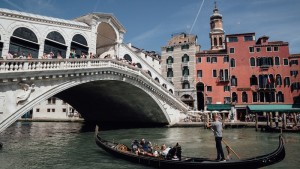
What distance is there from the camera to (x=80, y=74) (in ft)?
44.4

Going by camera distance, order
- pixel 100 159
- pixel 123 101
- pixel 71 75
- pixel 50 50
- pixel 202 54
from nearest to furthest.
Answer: pixel 100 159
pixel 71 75
pixel 50 50
pixel 123 101
pixel 202 54

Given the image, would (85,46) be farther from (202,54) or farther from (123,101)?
(202,54)

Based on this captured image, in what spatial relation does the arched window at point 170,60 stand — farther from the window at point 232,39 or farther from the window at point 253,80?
the window at point 253,80

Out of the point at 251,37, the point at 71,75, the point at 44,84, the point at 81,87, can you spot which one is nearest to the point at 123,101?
the point at 81,87

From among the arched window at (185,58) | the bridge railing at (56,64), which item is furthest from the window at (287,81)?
the bridge railing at (56,64)

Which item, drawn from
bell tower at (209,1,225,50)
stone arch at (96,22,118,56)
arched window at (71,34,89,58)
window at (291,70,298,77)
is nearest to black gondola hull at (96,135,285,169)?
arched window at (71,34,89,58)

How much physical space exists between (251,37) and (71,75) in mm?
22160

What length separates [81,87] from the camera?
1828 centimetres

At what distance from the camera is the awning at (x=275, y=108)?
25250mm

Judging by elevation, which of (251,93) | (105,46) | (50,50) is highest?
(105,46)

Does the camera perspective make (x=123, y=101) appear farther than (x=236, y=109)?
No

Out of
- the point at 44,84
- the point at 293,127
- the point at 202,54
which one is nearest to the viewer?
the point at 44,84

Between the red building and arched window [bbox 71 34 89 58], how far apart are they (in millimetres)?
15181

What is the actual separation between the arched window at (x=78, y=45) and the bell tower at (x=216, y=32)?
88.4 feet
